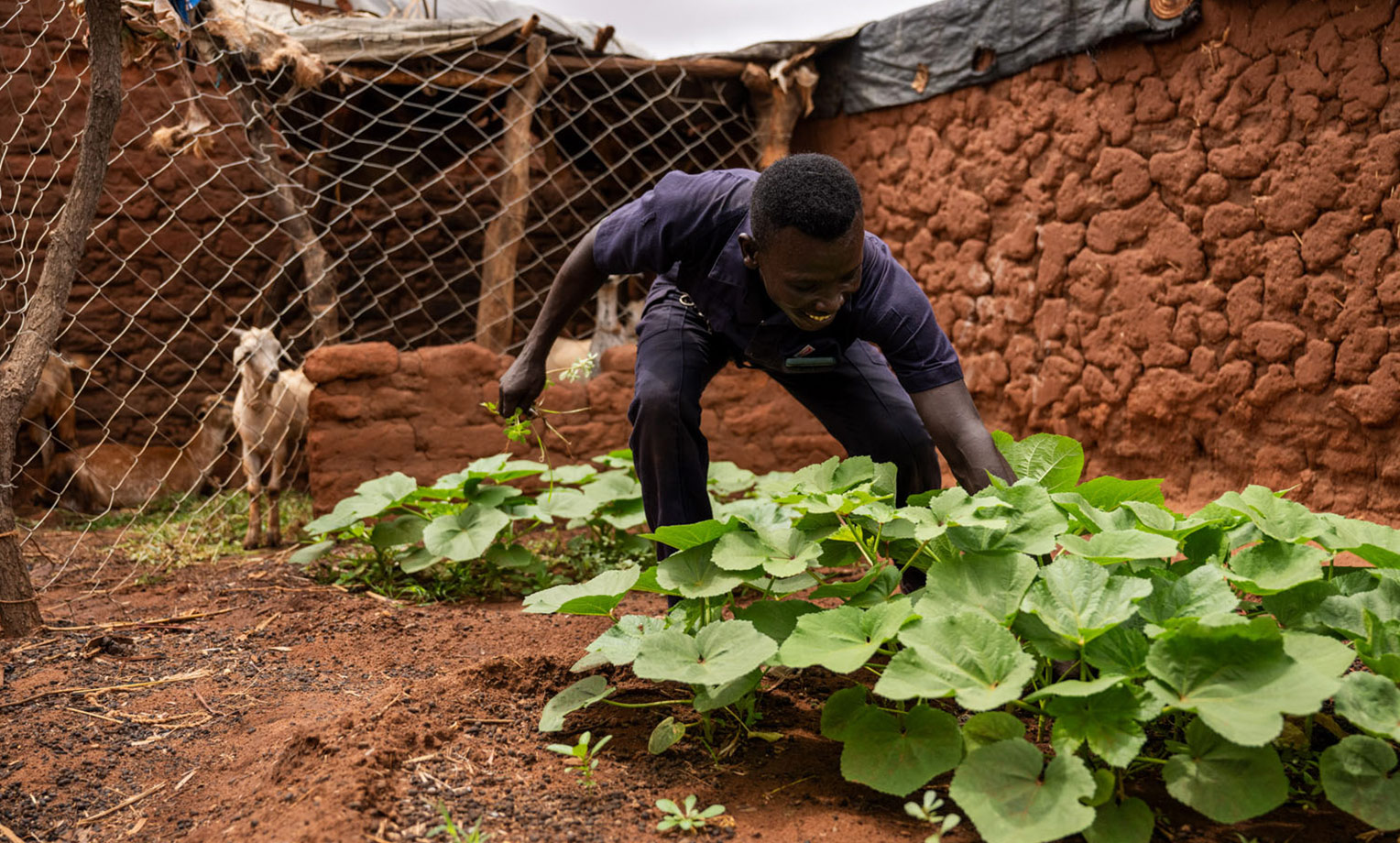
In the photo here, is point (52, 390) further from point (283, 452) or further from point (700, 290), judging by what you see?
point (700, 290)

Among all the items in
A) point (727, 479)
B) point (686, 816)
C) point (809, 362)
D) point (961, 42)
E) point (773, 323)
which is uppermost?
point (961, 42)

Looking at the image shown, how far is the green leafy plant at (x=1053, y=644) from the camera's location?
1455mm

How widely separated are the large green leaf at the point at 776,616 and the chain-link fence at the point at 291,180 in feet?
10.3

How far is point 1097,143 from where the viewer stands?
407cm

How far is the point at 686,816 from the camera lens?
162 cm

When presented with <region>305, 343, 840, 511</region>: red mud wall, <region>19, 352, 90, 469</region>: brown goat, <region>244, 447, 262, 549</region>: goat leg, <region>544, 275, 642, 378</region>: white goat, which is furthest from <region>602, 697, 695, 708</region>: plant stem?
<region>19, 352, 90, 469</region>: brown goat

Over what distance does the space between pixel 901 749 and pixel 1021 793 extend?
0.76ft

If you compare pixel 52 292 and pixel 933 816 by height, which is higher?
pixel 52 292

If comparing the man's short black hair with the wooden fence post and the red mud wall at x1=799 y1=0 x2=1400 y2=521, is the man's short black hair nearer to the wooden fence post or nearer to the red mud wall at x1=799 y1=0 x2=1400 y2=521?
the red mud wall at x1=799 y1=0 x2=1400 y2=521

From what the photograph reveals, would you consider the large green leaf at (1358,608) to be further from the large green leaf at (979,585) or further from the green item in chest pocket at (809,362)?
the green item in chest pocket at (809,362)

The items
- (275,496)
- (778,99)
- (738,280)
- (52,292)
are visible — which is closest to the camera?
(738,280)

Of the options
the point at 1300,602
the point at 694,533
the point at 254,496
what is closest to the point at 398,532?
the point at 254,496

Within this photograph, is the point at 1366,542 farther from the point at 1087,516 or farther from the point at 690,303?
the point at 690,303

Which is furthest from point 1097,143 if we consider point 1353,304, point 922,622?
point 922,622
